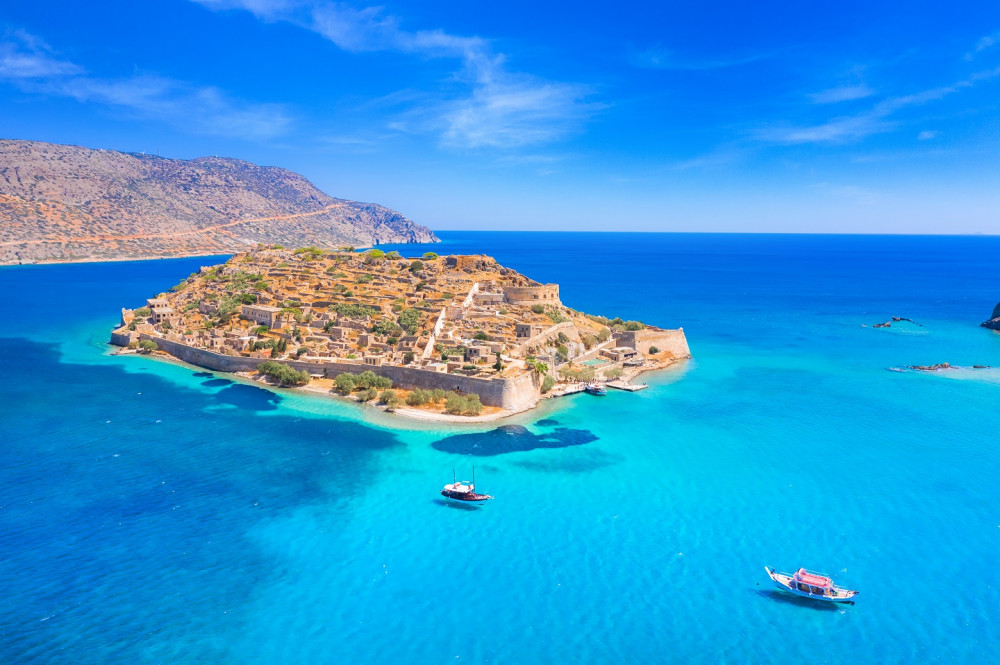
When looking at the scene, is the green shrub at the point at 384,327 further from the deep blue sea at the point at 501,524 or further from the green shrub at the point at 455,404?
the green shrub at the point at 455,404

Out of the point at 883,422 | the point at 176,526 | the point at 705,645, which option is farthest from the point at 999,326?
the point at 176,526

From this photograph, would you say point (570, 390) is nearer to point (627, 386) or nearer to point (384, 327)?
point (627, 386)

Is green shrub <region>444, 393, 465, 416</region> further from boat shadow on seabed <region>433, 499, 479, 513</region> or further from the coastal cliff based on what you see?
the coastal cliff

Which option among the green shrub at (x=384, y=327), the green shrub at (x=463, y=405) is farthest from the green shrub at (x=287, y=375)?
the green shrub at (x=463, y=405)

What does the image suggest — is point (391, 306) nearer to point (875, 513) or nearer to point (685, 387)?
point (685, 387)

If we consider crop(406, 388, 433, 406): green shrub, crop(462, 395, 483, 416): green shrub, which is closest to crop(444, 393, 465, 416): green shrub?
crop(462, 395, 483, 416): green shrub

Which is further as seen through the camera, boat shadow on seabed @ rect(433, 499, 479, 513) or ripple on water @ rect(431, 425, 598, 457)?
ripple on water @ rect(431, 425, 598, 457)
